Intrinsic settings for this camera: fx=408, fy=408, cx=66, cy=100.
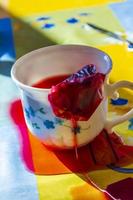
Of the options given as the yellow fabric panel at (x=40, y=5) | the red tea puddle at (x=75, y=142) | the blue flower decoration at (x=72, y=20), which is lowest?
the yellow fabric panel at (x=40, y=5)

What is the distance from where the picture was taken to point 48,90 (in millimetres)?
435

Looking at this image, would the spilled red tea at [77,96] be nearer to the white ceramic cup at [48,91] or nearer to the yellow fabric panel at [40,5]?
the white ceramic cup at [48,91]

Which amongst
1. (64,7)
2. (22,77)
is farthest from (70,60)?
(64,7)

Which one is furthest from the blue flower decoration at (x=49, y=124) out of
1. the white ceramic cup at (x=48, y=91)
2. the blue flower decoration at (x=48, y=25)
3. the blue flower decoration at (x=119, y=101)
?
the blue flower decoration at (x=48, y=25)

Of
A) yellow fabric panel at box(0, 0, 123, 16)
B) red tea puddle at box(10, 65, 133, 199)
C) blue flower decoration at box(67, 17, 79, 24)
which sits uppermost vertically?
red tea puddle at box(10, 65, 133, 199)

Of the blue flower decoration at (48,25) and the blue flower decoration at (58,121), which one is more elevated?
the blue flower decoration at (58,121)

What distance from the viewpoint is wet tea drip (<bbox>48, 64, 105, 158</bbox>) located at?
17.1 inches

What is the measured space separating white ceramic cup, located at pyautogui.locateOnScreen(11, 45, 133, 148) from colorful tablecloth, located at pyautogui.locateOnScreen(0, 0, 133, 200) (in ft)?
0.08

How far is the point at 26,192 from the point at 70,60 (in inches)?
7.2

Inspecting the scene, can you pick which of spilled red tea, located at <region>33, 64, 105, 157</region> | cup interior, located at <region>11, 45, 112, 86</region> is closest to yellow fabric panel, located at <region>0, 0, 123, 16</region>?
cup interior, located at <region>11, 45, 112, 86</region>

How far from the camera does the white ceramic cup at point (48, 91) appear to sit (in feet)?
1.48

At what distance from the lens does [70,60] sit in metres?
0.53

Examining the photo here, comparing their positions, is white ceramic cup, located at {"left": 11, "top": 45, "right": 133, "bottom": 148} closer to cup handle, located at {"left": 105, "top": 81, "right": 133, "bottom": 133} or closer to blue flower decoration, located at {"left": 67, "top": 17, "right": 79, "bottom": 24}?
cup handle, located at {"left": 105, "top": 81, "right": 133, "bottom": 133}

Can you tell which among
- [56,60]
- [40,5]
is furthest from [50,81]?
[40,5]
